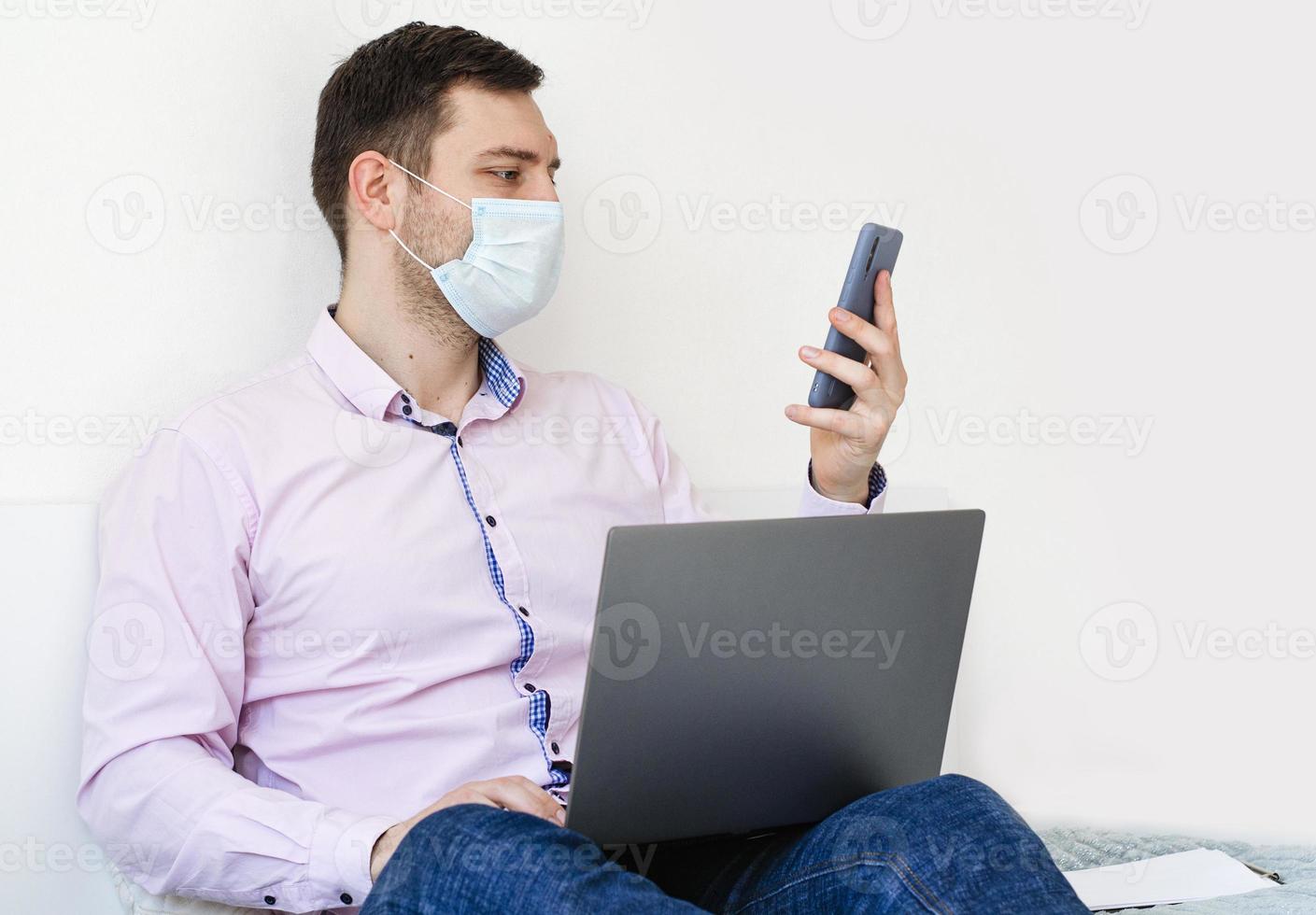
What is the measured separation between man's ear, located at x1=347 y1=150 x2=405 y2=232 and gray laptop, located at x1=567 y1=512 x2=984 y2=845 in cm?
77

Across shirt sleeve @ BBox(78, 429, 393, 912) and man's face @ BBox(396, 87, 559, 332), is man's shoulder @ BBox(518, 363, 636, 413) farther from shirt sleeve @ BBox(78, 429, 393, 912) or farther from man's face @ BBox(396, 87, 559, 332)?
shirt sleeve @ BBox(78, 429, 393, 912)

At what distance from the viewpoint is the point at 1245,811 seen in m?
2.09

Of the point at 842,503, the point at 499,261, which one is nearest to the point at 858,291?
the point at 842,503

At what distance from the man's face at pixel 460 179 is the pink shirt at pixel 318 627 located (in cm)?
13

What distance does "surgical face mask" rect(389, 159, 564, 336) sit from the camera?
157cm

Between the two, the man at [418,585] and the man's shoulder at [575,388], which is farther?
the man's shoulder at [575,388]

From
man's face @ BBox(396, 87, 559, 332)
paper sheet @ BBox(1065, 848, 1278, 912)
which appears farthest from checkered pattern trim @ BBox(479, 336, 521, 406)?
paper sheet @ BBox(1065, 848, 1278, 912)

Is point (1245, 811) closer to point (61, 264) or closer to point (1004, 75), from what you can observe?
point (1004, 75)

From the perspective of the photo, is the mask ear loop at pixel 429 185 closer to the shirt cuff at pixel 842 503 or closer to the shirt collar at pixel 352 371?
the shirt collar at pixel 352 371

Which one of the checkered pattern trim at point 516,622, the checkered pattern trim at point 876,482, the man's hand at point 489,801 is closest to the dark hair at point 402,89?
the checkered pattern trim at point 516,622

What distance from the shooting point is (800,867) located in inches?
44.9

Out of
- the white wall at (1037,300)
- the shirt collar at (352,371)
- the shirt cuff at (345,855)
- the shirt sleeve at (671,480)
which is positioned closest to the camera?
the shirt cuff at (345,855)

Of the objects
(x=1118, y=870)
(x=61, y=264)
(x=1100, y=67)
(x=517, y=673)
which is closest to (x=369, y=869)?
(x=517, y=673)

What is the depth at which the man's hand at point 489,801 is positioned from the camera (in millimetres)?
1146
